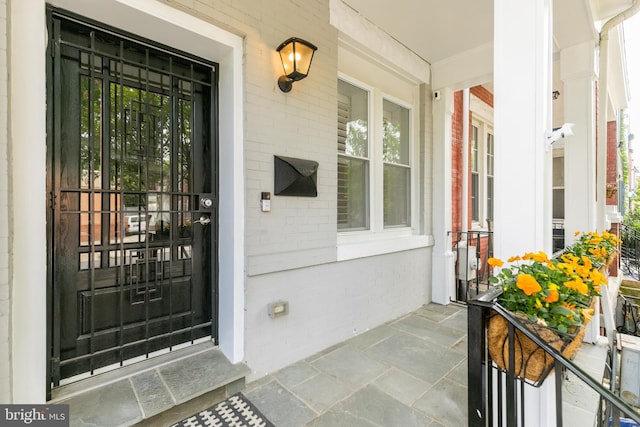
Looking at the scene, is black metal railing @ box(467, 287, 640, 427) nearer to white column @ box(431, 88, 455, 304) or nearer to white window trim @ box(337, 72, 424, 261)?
white window trim @ box(337, 72, 424, 261)

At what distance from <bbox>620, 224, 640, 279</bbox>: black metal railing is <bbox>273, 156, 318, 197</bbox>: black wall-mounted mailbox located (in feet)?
24.6

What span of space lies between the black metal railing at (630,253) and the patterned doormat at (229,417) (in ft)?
25.8

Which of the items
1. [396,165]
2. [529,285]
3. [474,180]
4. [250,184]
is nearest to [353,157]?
[396,165]

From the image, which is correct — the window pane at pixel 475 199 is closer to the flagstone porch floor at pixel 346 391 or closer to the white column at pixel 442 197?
the white column at pixel 442 197

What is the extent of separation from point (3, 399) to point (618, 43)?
313 inches

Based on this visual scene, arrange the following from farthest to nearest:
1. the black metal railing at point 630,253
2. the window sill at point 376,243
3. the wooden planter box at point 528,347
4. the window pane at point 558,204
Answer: the window pane at point 558,204, the black metal railing at point 630,253, the window sill at point 376,243, the wooden planter box at point 528,347

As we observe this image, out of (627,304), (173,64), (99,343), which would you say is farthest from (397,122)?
(627,304)

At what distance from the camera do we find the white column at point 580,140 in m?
3.22

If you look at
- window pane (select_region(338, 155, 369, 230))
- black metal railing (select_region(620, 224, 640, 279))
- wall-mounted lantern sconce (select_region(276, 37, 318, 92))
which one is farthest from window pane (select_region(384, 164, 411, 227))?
black metal railing (select_region(620, 224, 640, 279))

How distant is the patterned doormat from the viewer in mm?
1752

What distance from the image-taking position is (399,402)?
77.9 inches

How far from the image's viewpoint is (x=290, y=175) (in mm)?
2309

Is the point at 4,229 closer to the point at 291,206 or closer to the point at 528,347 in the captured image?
the point at 291,206

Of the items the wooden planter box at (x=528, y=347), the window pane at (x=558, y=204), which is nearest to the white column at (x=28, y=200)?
the wooden planter box at (x=528, y=347)
